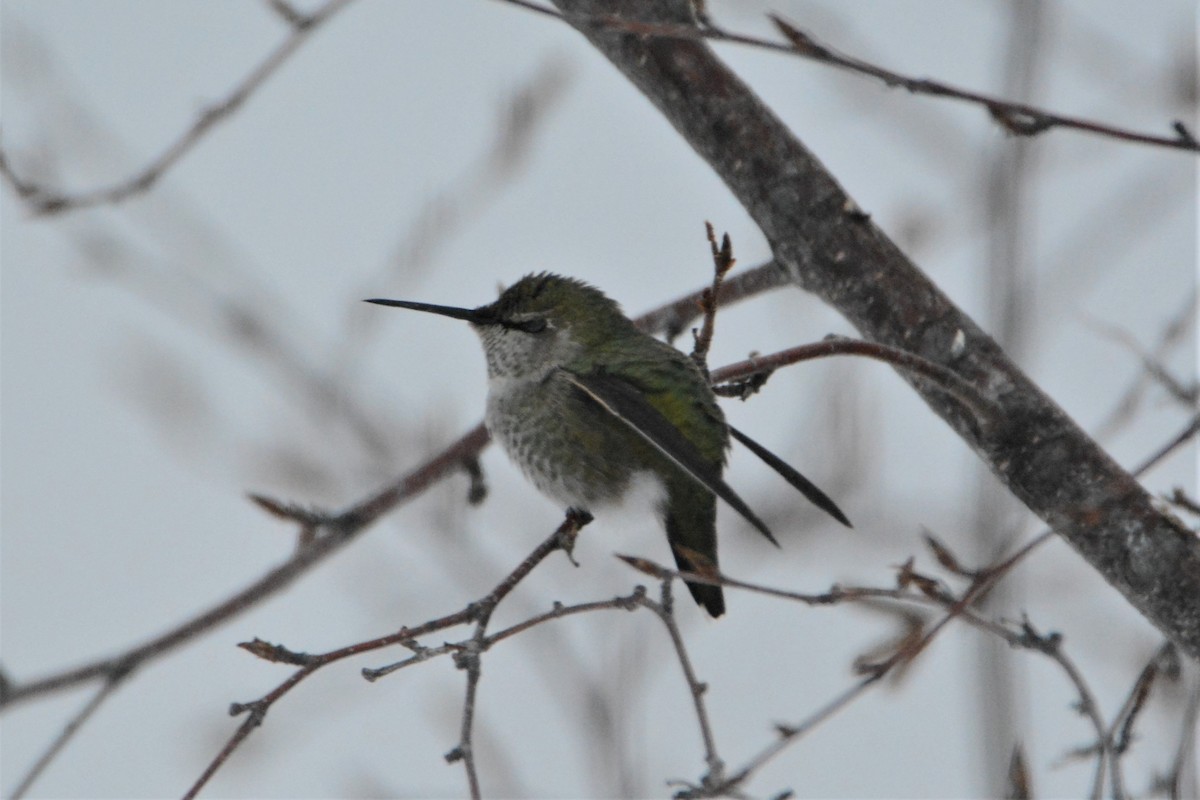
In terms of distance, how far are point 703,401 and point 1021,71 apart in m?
1.54

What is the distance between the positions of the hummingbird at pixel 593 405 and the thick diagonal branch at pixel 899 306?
2.86 feet

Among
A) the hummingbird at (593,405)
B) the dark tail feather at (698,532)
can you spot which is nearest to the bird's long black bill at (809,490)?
the hummingbird at (593,405)

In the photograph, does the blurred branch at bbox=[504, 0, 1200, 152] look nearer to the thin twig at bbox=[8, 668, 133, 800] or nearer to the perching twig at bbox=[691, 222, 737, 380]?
the perching twig at bbox=[691, 222, 737, 380]

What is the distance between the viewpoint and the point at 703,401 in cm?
462

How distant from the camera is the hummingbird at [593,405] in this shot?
15.1 feet

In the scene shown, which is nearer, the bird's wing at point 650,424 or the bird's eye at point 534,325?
the bird's wing at point 650,424

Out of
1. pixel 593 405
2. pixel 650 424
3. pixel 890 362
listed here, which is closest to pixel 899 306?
pixel 890 362

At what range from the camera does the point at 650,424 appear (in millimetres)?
4266

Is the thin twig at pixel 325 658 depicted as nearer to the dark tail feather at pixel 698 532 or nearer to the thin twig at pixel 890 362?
the thin twig at pixel 890 362

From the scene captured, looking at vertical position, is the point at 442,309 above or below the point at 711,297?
above

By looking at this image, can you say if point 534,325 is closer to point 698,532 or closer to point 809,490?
point 698,532

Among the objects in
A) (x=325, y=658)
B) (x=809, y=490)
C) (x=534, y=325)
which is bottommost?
(x=325, y=658)

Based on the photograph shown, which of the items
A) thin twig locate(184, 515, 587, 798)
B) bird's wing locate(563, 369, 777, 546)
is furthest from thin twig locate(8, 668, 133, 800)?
bird's wing locate(563, 369, 777, 546)

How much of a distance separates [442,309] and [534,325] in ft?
1.24
